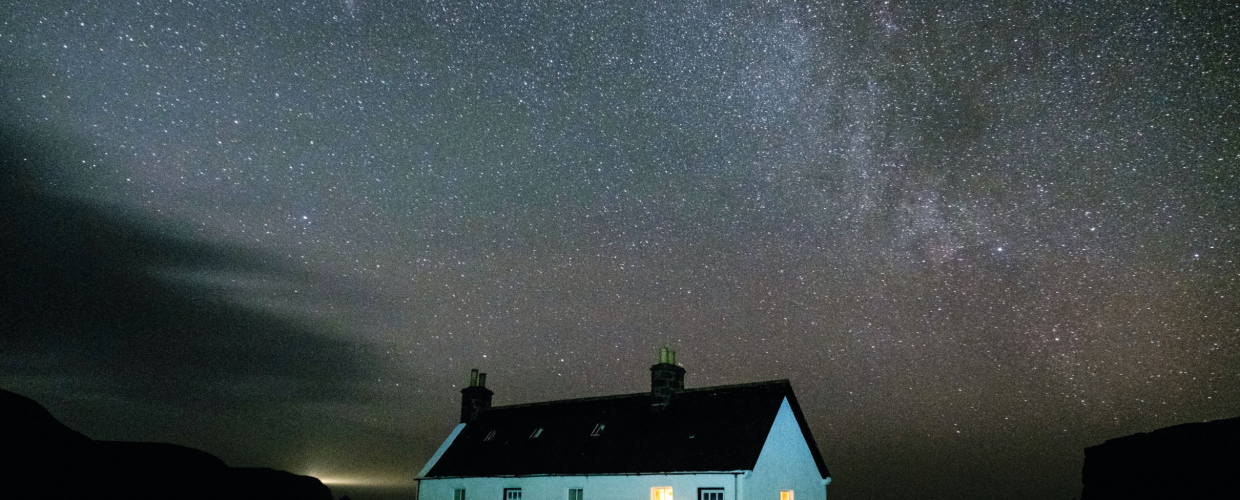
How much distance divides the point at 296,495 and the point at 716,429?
95400 millimetres

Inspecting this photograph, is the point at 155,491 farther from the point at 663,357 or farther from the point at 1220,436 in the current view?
the point at 1220,436

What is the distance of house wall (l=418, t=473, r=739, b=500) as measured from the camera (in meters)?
26.0

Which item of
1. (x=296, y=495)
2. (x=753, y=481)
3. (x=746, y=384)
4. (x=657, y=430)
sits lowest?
(x=296, y=495)

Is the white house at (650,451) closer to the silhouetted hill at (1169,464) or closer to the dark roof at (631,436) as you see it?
the dark roof at (631,436)

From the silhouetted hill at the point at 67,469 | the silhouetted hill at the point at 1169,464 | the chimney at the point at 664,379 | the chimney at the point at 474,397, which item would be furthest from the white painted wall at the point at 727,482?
the silhouetted hill at the point at 67,469

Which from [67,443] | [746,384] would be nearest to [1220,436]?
[746,384]

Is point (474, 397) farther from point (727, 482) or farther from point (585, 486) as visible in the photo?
point (727, 482)

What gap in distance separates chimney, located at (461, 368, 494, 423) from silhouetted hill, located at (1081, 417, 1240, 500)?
100 ft

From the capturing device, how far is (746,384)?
30.4 meters

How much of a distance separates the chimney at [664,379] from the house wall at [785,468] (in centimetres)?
545

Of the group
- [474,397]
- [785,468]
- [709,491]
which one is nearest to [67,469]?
[474,397]

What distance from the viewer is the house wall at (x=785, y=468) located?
25.9m

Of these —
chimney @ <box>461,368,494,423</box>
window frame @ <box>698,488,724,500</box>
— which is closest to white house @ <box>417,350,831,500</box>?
window frame @ <box>698,488,724,500</box>

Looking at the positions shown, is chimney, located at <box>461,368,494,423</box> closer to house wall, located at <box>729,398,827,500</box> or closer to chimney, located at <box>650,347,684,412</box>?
chimney, located at <box>650,347,684,412</box>
